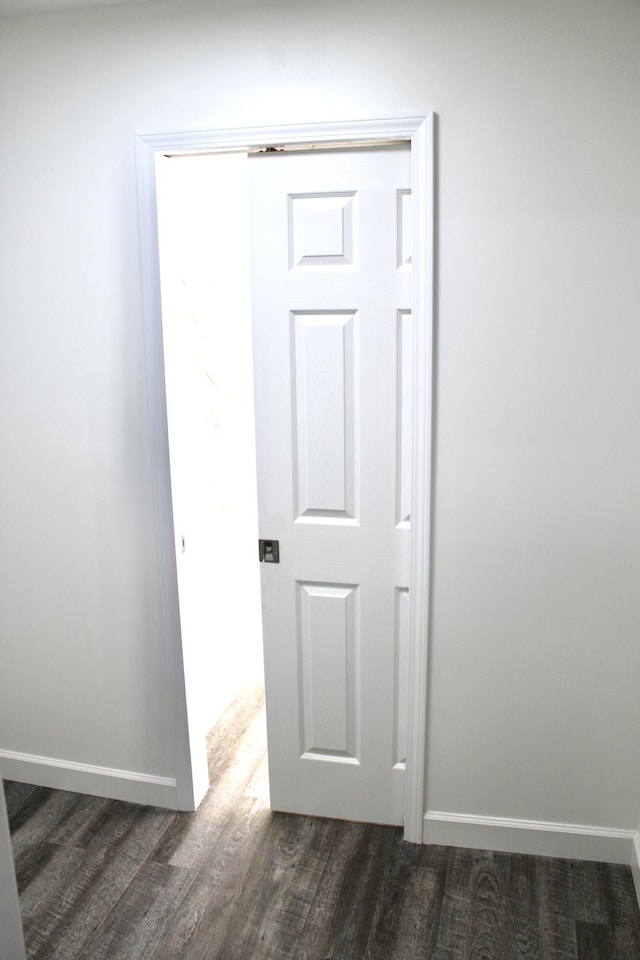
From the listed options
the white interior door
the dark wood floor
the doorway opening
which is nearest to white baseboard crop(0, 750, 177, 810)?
the dark wood floor

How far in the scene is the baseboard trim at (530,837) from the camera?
222 cm

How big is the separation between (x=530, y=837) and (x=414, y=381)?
146 centimetres

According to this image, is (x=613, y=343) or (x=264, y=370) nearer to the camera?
(x=613, y=343)

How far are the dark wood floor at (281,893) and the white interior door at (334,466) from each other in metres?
0.20

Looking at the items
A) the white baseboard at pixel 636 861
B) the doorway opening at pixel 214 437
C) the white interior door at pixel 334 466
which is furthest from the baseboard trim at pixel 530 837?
the doorway opening at pixel 214 437

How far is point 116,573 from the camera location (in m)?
2.37

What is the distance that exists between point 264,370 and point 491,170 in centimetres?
82

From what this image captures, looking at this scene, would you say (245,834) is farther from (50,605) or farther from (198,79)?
(198,79)

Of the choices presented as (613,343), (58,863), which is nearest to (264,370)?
(613,343)

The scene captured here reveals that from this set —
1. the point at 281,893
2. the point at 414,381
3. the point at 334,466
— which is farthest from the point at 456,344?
the point at 281,893

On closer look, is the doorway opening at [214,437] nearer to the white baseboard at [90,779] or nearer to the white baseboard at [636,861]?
the white baseboard at [90,779]

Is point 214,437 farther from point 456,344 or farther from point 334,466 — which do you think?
point 456,344

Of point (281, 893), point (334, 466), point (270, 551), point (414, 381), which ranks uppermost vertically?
point (414, 381)

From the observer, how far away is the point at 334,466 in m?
2.18
